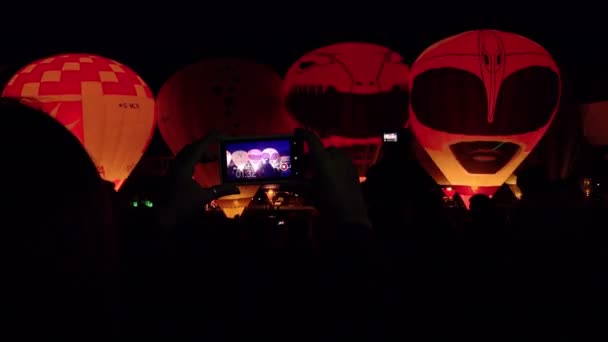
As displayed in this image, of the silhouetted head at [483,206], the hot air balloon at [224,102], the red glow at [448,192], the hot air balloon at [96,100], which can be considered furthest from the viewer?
the red glow at [448,192]

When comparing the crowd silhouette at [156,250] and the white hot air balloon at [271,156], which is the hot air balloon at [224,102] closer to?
the crowd silhouette at [156,250]

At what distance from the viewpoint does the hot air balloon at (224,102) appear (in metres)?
9.12

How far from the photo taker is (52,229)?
1.47ft

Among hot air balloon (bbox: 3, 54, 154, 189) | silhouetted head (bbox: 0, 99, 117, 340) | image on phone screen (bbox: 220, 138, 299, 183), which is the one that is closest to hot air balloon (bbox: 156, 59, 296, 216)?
hot air balloon (bbox: 3, 54, 154, 189)

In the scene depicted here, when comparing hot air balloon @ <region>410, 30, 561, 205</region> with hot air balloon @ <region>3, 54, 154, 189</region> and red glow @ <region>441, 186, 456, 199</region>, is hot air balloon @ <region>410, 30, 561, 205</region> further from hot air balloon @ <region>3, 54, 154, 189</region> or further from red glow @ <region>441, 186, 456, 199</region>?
hot air balloon @ <region>3, 54, 154, 189</region>

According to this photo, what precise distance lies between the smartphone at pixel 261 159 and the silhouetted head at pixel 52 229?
139 cm

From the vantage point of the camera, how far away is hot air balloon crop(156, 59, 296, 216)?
912 centimetres

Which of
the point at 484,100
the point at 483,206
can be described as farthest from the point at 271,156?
the point at 484,100

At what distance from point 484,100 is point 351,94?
1.87m

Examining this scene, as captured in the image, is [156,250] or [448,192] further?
[448,192]

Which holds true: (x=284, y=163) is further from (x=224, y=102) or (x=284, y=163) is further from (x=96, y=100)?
(x=224, y=102)

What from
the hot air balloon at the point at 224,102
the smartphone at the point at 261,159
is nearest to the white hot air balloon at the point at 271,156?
the smartphone at the point at 261,159

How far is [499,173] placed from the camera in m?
8.31

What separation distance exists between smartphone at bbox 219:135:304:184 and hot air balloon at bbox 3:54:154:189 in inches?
253
